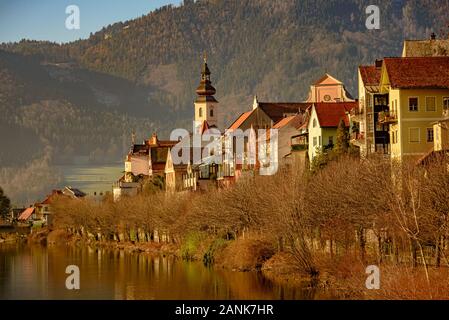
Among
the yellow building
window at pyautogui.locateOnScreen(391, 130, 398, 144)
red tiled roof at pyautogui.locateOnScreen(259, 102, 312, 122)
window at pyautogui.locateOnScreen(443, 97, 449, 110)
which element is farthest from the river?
red tiled roof at pyautogui.locateOnScreen(259, 102, 312, 122)

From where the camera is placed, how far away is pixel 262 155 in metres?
120

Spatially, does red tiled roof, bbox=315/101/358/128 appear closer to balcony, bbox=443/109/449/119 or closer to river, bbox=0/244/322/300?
river, bbox=0/244/322/300

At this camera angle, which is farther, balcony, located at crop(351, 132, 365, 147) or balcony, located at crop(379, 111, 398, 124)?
balcony, located at crop(351, 132, 365, 147)

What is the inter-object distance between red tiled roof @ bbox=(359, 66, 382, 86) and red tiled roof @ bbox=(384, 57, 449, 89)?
8080 mm

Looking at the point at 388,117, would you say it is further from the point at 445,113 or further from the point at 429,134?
the point at 445,113

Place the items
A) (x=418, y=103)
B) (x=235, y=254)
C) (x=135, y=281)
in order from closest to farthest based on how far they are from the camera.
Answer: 1. (x=135, y=281)
2. (x=418, y=103)
3. (x=235, y=254)

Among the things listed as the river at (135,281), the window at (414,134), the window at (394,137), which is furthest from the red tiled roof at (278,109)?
the window at (414,134)

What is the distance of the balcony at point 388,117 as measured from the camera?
82.3 m

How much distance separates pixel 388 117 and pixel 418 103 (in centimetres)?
263

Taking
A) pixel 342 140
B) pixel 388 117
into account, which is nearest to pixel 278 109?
pixel 342 140

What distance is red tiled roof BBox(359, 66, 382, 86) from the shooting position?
9194 cm

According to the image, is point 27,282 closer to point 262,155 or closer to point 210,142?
point 262,155

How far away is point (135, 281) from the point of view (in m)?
80.9
